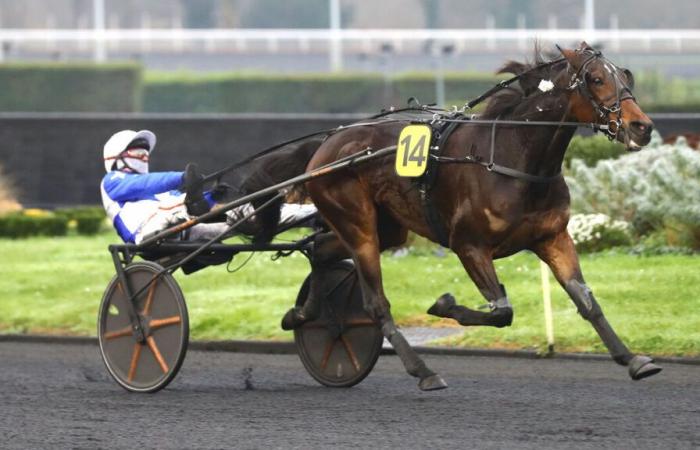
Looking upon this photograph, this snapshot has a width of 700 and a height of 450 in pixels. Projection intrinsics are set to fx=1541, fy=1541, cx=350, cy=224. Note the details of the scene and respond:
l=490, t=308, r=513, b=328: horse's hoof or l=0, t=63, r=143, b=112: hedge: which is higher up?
l=490, t=308, r=513, b=328: horse's hoof

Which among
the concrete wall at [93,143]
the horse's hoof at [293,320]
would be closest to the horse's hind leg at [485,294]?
the horse's hoof at [293,320]

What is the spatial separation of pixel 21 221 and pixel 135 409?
10212mm

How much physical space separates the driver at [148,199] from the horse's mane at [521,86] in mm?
1571

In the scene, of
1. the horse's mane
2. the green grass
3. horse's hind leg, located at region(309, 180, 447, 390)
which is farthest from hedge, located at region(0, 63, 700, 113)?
the horse's mane

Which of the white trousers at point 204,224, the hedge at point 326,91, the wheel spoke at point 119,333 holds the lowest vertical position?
the hedge at point 326,91

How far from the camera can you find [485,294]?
301 inches

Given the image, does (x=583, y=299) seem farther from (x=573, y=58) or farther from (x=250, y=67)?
(x=250, y=67)

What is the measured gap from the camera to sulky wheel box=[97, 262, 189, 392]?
336 inches

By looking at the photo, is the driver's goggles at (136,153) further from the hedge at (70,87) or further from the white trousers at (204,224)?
the hedge at (70,87)

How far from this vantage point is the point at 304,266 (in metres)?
14.0

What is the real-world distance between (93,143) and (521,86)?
12.6 meters

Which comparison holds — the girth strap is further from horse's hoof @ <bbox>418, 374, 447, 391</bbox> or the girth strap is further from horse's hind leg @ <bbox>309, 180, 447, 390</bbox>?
horse's hoof @ <bbox>418, 374, 447, 391</bbox>

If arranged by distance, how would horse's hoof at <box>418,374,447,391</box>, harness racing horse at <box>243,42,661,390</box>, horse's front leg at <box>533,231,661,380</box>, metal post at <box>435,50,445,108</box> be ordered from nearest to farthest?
horse's front leg at <box>533,231,661,380</box>
harness racing horse at <box>243,42,661,390</box>
horse's hoof at <box>418,374,447,391</box>
metal post at <box>435,50,445,108</box>

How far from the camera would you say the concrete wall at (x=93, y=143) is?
766 inches
